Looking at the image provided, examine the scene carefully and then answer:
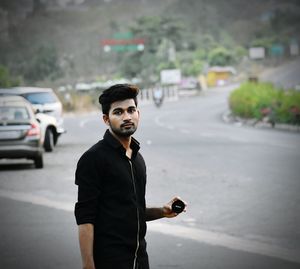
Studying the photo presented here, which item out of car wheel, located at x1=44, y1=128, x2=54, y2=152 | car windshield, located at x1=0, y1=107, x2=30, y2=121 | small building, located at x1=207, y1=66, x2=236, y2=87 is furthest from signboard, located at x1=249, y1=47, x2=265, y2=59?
car windshield, located at x1=0, y1=107, x2=30, y2=121

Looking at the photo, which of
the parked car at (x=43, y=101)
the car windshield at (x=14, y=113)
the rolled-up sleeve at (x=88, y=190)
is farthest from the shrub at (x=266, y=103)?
the rolled-up sleeve at (x=88, y=190)

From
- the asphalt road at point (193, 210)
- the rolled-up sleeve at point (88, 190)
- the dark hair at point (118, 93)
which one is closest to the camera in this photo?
the rolled-up sleeve at point (88, 190)

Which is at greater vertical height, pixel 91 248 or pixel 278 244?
pixel 91 248

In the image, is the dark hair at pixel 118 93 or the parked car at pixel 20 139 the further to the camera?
the parked car at pixel 20 139

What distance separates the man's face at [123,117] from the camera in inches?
168

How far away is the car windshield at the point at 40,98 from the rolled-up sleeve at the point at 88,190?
20.9 meters

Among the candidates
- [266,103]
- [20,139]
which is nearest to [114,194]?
[20,139]

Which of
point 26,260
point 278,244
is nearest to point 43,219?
point 26,260

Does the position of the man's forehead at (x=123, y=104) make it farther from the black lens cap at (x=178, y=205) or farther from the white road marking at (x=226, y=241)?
the white road marking at (x=226, y=241)

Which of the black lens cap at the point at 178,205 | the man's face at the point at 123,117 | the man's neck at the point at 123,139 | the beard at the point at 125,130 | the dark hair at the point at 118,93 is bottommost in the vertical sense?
the black lens cap at the point at 178,205

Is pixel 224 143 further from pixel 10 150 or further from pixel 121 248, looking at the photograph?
pixel 121 248

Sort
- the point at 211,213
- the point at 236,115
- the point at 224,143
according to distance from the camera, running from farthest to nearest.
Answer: the point at 236,115 → the point at 224,143 → the point at 211,213

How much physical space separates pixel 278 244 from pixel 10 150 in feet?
30.8

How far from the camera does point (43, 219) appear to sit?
1075 centimetres
